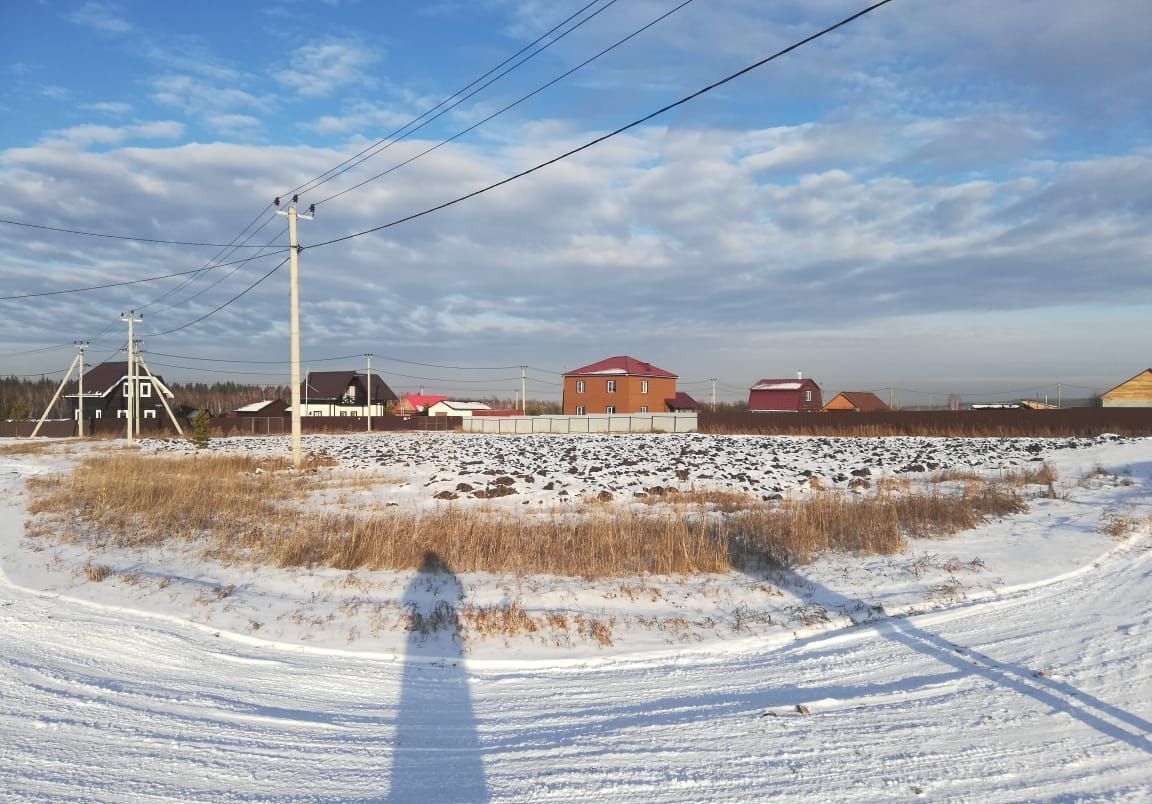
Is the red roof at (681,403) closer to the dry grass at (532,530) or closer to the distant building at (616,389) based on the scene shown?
the distant building at (616,389)

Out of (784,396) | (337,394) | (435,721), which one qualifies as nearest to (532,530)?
(435,721)

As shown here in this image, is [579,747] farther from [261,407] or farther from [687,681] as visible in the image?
[261,407]

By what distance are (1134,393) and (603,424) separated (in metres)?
39.0

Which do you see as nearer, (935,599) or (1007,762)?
(1007,762)

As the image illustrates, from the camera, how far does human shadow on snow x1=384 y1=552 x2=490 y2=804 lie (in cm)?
354

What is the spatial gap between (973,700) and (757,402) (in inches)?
2905

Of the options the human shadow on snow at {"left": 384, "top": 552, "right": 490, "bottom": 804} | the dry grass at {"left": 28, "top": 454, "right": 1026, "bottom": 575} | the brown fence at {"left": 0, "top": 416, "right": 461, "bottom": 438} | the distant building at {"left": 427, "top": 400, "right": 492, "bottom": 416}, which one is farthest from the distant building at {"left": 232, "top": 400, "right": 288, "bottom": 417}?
the human shadow on snow at {"left": 384, "top": 552, "right": 490, "bottom": 804}

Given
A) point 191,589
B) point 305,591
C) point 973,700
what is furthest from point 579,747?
point 191,589

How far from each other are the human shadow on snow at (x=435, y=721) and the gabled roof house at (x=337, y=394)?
7382cm

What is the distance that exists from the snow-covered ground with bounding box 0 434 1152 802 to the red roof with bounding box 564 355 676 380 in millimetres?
59498

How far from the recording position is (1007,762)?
3.65m

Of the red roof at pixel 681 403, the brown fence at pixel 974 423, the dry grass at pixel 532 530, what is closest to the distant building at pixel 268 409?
the red roof at pixel 681 403

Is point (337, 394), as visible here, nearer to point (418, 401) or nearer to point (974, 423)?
point (418, 401)

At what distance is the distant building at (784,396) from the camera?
75000 mm
